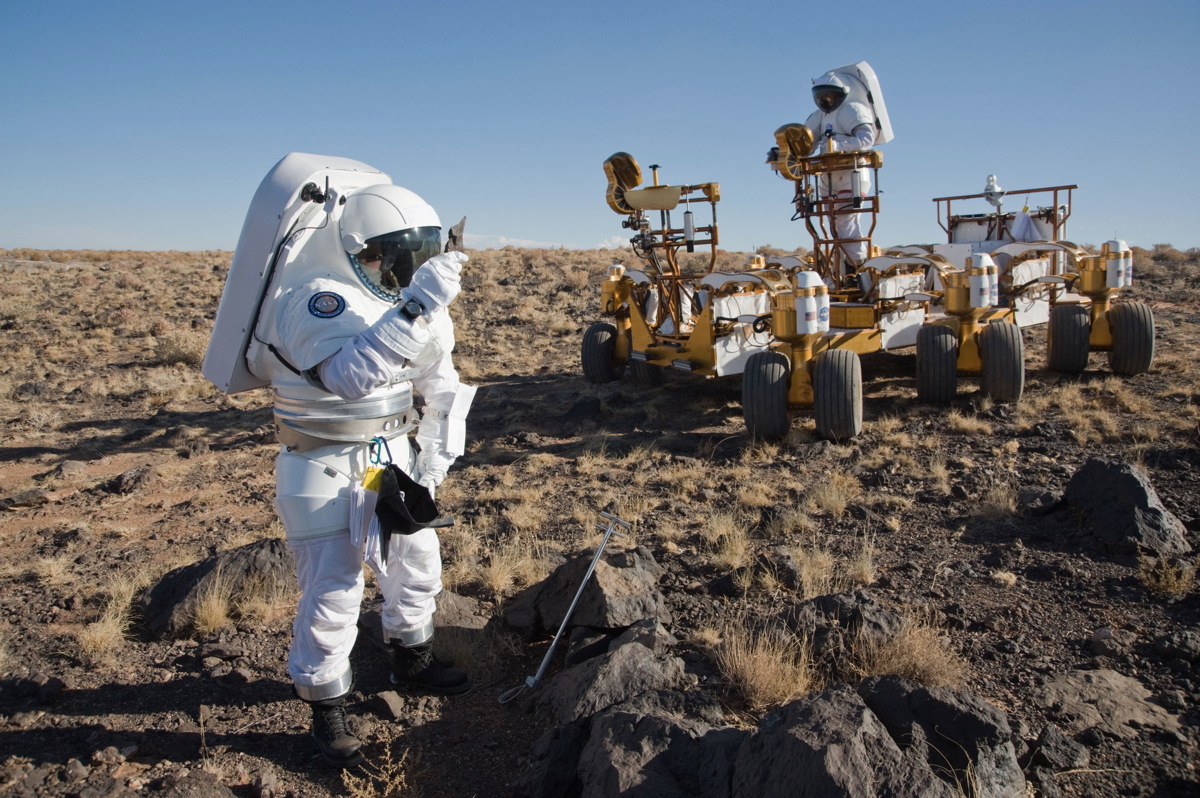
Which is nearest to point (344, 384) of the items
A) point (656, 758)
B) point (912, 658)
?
point (656, 758)

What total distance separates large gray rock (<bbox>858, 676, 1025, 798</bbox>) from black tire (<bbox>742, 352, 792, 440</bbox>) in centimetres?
469

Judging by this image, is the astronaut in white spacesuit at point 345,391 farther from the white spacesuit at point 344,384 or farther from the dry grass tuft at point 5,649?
the dry grass tuft at point 5,649

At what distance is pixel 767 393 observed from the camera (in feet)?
23.5

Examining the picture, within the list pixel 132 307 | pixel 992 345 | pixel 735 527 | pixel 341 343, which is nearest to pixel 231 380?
pixel 341 343

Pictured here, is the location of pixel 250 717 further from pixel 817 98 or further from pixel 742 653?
pixel 817 98

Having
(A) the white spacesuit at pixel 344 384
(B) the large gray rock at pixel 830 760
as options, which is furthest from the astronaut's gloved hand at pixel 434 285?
(B) the large gray rock at pixel 830 760

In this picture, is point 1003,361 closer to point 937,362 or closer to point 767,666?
point 937,362

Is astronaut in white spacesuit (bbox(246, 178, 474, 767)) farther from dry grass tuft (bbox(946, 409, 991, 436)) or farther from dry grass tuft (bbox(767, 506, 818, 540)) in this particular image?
dry grass tuft (bbox(946, 409, 991, 436))

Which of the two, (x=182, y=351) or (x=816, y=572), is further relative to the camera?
(x=182, y=351)

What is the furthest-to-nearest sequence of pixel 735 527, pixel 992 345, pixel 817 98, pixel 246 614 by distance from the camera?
pixel 817 98 → pixel 992 345 → pixel 735 527 → pixel 246 614

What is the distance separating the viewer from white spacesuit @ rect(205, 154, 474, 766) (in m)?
2.96

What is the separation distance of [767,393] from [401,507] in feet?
15.3

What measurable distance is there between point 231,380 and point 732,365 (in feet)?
18.0

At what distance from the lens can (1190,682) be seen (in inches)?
124
